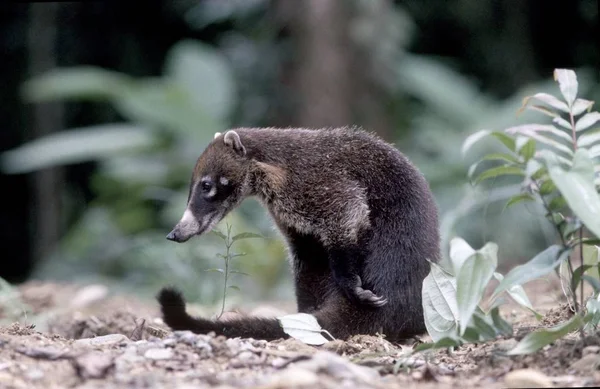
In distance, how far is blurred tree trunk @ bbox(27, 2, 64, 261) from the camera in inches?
488

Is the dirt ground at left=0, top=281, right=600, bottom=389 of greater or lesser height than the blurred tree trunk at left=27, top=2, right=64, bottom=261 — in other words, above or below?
below

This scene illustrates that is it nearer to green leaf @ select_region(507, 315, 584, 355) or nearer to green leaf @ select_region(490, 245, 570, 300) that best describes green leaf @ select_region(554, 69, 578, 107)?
green leaf @ select_region(490, 245, 570, 300)

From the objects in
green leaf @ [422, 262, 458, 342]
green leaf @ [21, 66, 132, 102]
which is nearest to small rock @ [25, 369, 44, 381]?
green leaf @ [422, 262, 458, 342]

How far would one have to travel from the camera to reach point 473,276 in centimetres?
308

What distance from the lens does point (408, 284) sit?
13.4 feet

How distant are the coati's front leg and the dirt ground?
14.5 inches

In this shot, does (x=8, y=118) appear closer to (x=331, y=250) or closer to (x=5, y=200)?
(x=5, y=200)

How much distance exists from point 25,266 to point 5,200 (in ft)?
4.66

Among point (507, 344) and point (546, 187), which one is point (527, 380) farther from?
point (546, 187)

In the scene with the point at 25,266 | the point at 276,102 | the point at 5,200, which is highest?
the point at 276,102

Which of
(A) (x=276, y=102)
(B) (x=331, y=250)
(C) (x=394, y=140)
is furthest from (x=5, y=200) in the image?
(B) (x=331, y=250)

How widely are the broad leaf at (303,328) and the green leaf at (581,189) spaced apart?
→ 1323 mm

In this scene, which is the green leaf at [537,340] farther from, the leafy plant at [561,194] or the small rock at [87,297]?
the small rock at [87,297]

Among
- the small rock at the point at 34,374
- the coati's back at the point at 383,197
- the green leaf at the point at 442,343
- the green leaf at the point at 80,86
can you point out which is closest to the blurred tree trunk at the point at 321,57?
the green leaf at the point at 80,86
